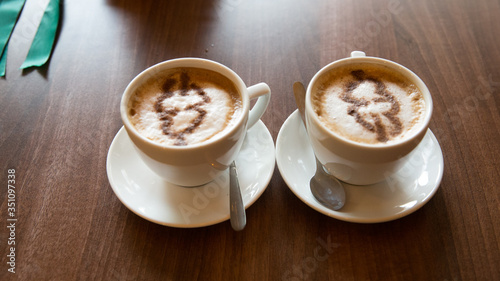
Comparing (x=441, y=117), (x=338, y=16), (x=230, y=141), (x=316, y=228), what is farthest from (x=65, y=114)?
(x=441, y=117)

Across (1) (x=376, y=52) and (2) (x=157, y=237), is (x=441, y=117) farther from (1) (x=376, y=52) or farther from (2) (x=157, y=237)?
(2) (x=157, y=237)

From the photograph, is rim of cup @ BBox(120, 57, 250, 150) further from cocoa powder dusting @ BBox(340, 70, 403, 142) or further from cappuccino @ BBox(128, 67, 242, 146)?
cocoa powder dusting @ BBox(340, 70, 403, 142)

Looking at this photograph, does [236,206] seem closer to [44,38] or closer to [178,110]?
[178,110]

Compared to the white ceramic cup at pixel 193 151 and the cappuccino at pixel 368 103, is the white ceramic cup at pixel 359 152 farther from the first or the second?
the white ceramic cup at pixel 193 151

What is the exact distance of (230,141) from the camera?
0.84 meters

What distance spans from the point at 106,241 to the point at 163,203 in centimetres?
14

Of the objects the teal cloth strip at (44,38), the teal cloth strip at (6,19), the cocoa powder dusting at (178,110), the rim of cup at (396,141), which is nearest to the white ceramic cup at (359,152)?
the rim of cup at (396,141)

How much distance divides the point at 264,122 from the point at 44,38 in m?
0.79

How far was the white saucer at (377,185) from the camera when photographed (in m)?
0.86

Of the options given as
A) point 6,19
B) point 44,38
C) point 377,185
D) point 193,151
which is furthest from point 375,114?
point 6,19

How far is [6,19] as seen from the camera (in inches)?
52.6

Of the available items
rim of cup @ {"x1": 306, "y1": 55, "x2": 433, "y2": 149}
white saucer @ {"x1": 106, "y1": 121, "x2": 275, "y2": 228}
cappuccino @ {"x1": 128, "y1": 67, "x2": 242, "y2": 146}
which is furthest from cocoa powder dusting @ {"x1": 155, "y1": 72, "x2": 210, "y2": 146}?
rim of cup @ {"x1": 306, "y1": 55, "x2": 433, "y2": 149}

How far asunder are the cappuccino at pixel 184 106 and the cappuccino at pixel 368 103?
21 centimetres

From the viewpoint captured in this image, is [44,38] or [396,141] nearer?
[396,141]
